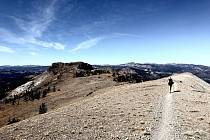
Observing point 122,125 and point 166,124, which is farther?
point 122,125

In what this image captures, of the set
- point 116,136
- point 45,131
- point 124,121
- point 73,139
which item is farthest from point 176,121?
point 45,131

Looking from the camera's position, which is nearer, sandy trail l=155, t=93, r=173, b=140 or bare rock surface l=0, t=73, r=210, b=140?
sandy trail l=155, t=93, r=173, b=140

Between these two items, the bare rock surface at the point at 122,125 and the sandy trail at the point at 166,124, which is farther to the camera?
the bare rock surface at the point at 122,125

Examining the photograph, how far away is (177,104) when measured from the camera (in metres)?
38.0

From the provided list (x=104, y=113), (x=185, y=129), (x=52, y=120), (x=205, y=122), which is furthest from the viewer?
(x=104, y=113)

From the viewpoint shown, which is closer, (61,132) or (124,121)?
(61,132)

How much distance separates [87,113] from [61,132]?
8381mm

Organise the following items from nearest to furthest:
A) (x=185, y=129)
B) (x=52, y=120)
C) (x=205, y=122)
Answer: (x=185, y=129), (x=205, y=122), (x=52, y=120)

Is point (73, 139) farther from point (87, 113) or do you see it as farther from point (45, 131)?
point (87, 113)

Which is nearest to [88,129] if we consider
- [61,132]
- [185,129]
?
[61,132]

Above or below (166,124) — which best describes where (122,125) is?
below

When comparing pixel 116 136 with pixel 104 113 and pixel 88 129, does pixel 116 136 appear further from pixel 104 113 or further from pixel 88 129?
pixel 104 113

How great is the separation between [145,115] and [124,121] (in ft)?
11.6

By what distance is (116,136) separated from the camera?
2267cm
